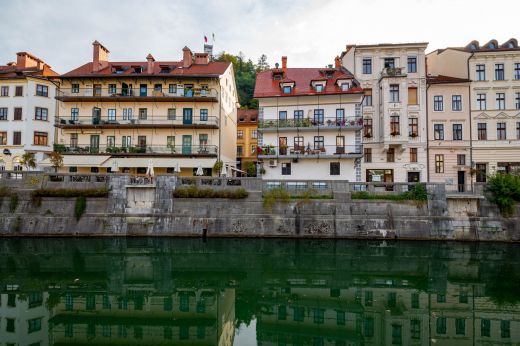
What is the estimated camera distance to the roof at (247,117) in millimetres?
48344

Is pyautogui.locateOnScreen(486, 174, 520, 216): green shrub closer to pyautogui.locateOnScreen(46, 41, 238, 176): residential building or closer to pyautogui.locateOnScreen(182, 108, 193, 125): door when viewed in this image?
pyautogui.locateOnScreen(46, 41, 238, 176): residential building

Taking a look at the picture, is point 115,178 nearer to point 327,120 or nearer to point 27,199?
point 27,199

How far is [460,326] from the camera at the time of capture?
34.3 ft

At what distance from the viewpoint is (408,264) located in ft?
56.4

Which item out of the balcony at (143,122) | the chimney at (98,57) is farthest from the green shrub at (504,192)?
the chimney at (98,57)

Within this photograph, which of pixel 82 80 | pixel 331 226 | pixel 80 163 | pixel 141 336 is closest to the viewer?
pixel 141 336

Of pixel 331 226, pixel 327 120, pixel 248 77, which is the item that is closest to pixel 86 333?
pixel 331 226

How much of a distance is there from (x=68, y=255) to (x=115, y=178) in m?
6.44

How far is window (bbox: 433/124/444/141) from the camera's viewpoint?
100 feet

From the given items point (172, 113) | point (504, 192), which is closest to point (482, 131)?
point (504, 192)

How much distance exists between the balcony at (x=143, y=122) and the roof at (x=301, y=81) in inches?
231

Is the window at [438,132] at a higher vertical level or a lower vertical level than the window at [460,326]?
higher

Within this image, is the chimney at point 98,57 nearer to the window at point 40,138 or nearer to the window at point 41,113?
the window at point 41,113

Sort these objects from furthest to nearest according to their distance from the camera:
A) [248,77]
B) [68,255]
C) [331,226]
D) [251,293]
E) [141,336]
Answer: [248,77] < [331,226] < [68,255] < [251,293] < [141,336]
